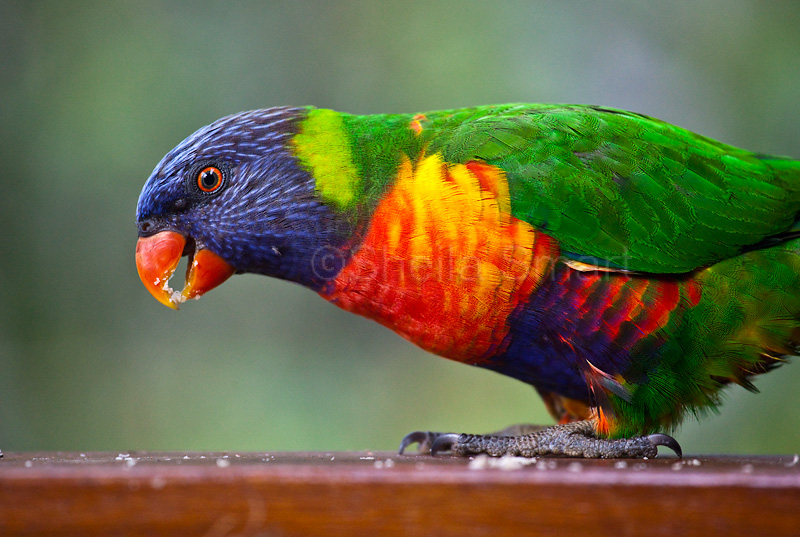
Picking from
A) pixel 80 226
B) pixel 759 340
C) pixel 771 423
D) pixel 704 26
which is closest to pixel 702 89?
pixel 704 26

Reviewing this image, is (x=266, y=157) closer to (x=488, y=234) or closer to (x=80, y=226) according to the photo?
(x=488, y=234)

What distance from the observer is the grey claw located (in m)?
1.83

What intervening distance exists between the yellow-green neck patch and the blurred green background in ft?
7.32

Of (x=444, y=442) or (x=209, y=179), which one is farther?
(x=209, y=179)

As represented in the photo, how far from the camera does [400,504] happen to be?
103 centimetres

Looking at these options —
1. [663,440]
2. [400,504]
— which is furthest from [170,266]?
[663,440]

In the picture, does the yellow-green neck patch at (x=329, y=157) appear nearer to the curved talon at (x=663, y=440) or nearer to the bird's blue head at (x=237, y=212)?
the bird's blue head at (x=237, y=212)

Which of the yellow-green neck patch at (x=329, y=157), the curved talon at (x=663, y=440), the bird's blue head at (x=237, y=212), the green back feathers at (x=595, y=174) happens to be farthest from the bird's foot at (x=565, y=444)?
the yellow-green neck patch at (x=329, y=157)

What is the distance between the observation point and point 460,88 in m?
4.20

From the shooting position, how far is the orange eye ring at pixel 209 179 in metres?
1.96

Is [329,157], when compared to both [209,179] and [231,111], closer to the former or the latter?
[209,179]

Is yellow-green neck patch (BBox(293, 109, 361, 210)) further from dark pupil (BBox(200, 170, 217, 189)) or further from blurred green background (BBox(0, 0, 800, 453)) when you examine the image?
blurred green background (BBox(0, 0, 800, 453))

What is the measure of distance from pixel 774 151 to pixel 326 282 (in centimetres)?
313

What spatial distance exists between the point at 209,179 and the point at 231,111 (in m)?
2.31
